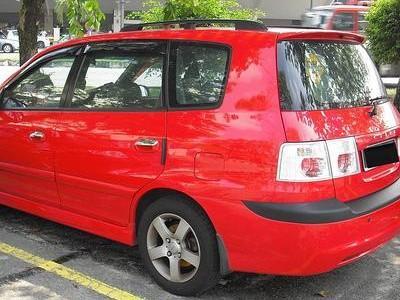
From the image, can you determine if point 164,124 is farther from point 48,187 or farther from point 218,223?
point 48,187

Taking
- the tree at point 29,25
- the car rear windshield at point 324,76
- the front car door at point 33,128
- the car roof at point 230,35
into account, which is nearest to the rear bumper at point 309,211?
the car rear windshield at point 324,76

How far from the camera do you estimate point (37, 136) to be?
4289 millimetres

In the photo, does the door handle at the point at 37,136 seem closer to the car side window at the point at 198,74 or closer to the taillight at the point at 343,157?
the car side window at the point at 198,74

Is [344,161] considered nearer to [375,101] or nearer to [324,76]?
[324,76]

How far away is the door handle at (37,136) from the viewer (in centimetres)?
426

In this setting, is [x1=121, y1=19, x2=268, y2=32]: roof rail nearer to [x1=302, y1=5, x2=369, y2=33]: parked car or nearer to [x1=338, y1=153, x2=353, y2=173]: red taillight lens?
[x1=338, y1=153, x2=353, y2=173]: red taillight lens

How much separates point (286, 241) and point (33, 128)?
2.22 m

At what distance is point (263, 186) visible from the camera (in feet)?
10.3

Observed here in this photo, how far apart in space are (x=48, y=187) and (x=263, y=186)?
6.24 feet

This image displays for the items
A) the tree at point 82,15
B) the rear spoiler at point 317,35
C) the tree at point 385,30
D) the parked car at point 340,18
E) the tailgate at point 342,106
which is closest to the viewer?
the tailgate at point 342,106

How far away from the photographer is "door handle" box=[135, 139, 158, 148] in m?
3.58

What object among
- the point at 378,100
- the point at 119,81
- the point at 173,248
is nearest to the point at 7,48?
the point at 119,81

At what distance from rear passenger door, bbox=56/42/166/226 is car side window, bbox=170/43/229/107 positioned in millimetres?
116

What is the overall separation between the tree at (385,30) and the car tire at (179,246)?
10.5 m
